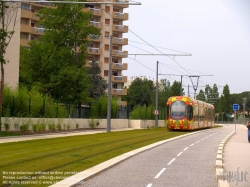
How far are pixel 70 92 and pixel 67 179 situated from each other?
48268 millimetres

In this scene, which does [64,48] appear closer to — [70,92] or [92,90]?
[70,92]

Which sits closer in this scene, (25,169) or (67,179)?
(67,179)

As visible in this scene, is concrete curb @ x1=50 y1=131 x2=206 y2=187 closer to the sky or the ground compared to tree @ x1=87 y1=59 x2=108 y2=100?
closer to the ground

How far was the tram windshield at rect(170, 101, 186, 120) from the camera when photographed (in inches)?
2149

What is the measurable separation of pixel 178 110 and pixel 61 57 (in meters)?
15.8

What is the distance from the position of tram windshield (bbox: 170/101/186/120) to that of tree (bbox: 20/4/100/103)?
1165 centimetres

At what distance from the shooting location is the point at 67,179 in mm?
13492

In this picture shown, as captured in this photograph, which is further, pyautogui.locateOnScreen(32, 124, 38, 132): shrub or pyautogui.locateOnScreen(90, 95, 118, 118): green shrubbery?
pyautogui.locateOnScreen(90, 95, 118, 118): green shrubbery

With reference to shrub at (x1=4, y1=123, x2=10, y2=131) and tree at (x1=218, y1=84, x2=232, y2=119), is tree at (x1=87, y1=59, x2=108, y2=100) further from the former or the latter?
tree at (x1=218, y1=84, x2=232, y2=119)

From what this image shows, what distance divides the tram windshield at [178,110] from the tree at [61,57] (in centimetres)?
1165

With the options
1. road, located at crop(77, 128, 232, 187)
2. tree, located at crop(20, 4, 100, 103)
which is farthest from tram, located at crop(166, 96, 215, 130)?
road, located at crop(77, 128, 232, 187)

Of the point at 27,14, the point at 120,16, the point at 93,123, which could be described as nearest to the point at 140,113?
the point at 93,123

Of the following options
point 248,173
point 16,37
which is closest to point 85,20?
point 16,37

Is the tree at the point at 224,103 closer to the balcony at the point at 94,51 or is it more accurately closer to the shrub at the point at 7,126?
the balcony at the point at 94,51
